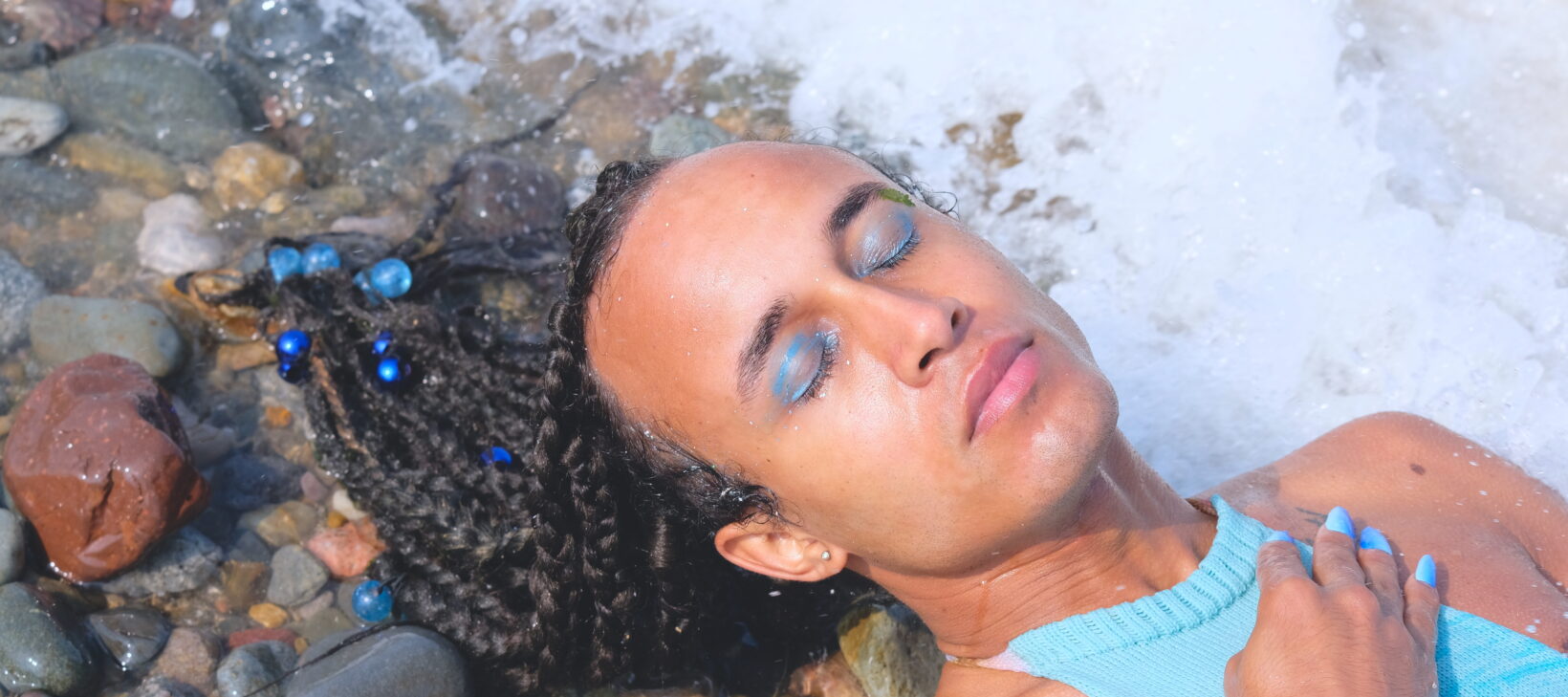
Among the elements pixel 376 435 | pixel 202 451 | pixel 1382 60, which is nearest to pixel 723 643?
pixel 376 435

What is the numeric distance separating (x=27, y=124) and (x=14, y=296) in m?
0.91

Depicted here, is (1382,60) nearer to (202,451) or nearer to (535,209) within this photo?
(535,209)

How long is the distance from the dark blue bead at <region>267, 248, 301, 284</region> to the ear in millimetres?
2090

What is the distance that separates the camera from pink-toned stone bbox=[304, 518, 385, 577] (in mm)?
3693

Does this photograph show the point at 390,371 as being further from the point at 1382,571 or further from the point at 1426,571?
the point at 1426,571

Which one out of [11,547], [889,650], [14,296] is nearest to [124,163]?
[14,296]

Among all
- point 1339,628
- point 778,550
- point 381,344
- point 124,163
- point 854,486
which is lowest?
point 381,344

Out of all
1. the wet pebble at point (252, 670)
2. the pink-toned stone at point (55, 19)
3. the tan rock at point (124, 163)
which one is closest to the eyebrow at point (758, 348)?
the wet pebble at point (252, 670)

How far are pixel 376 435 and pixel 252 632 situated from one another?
2.35 ft

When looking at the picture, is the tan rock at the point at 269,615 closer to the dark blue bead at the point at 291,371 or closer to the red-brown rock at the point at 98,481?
the red-brown rock at the point at 98,481

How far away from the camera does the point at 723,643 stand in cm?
365

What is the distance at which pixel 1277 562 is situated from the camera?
2838 mm

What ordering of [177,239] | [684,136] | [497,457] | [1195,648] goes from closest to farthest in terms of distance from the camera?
[1195,648] < [497,457] < [177,239] < [684,136]

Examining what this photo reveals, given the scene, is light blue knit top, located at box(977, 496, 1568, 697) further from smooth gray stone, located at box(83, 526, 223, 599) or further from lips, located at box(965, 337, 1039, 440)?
smooth gray stone, located at box(83, 526, 223, 599)
